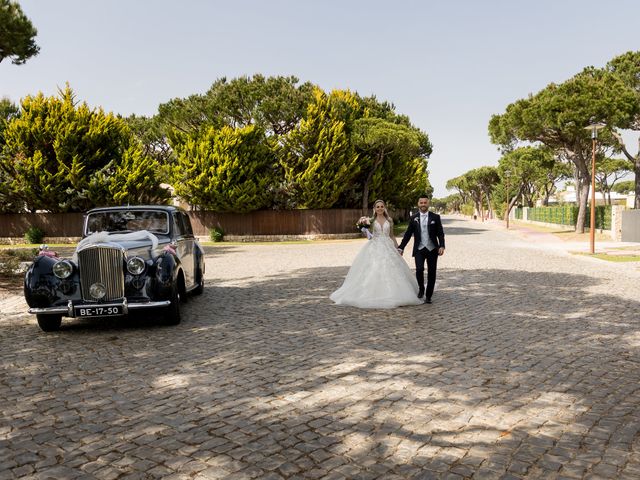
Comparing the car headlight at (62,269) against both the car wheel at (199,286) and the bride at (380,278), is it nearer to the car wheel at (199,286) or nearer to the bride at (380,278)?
the car wheel at (199,286)

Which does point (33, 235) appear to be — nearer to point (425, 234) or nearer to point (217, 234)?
point (217, 234)

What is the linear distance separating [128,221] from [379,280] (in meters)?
4.67

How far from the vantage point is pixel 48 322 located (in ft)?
23.1

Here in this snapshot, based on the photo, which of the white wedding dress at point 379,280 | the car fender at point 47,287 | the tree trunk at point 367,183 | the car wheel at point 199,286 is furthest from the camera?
the tree trunk at point 367,183

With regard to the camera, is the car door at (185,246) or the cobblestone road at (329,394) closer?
the cobblestone road at (329,394)

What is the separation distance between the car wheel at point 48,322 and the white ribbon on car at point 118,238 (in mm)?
901

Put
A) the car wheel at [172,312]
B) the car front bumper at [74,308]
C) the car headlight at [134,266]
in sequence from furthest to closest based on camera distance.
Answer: the car wheel at [172,312] < the car headlight at [134,266] < the car front bumper at [74,308]

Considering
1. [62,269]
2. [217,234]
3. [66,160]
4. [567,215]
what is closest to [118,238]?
[62,269]

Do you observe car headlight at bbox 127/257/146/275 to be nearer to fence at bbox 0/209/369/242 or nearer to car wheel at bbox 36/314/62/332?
car wheel at bbox 36/314/62/332

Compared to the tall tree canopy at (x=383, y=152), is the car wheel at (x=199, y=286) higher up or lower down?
lower down

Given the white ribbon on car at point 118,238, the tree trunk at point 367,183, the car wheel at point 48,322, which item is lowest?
the car wheel at point 48,322

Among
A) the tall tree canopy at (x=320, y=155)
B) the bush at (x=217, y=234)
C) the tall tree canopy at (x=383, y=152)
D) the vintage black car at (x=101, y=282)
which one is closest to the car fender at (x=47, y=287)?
the vintage black car at (x=101, y=282)

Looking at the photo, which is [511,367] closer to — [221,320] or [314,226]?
[221,320]

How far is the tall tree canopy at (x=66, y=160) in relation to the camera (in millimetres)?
28562
